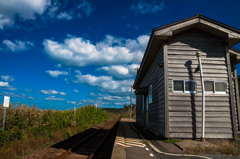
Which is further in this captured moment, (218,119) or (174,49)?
(174,49)

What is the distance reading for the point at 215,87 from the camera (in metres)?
8.58

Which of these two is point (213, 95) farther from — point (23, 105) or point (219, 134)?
point (23, 105)

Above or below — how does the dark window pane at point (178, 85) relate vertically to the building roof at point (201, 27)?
below

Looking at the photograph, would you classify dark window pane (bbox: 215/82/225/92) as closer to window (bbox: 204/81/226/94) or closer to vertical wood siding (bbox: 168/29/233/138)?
window (bbox: 204/81/226/94)

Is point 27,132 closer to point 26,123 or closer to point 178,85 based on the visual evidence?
point 26,123

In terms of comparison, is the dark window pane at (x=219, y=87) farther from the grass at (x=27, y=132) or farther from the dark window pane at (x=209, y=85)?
the grass at (x=27, y=132)

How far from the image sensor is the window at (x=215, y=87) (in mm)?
8531

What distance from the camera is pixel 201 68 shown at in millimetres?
8250

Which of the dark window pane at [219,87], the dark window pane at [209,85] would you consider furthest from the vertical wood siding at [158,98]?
the dark window pane at [219,87]

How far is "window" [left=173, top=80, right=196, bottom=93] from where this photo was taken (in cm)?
841

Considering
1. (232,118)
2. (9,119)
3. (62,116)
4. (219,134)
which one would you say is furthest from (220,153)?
(62,116)

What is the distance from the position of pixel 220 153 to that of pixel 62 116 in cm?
1328

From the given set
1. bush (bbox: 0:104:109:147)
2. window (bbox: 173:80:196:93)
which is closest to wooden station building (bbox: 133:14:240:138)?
window (bbox: 173:80:196:93)

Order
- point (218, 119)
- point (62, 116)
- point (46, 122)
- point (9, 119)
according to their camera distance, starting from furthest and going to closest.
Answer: point (62, 116), point (46, 122), point (9, 119), point (218, 119)
